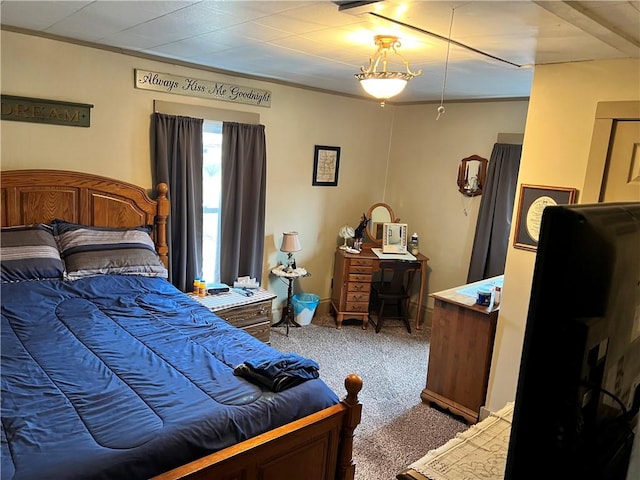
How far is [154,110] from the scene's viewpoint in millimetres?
3598

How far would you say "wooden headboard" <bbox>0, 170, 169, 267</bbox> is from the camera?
2.99 meters

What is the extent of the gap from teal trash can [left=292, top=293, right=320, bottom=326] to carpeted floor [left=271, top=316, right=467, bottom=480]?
8 centimetres

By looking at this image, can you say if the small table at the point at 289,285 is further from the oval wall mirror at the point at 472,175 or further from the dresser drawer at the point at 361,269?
the oval wall mirror at the point at 472,175

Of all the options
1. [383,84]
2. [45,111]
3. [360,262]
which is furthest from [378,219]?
[45,111]

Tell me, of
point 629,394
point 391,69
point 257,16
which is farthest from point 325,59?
point 629,394

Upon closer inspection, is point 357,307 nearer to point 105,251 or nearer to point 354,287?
point 354,287

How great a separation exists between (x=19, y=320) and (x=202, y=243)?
1775 millimetres

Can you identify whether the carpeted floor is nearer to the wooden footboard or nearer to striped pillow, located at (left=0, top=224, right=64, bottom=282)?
the wooden footboard

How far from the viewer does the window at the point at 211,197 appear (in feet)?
13.3

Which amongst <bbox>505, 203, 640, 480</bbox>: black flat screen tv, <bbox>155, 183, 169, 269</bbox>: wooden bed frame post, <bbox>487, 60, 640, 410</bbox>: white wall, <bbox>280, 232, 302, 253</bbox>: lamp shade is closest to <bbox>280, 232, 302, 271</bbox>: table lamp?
<bbox>280, 232, 302, 253</bbox>: lamp shade

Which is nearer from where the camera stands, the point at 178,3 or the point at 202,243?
the point at 178,3

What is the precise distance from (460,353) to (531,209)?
3.68 feet

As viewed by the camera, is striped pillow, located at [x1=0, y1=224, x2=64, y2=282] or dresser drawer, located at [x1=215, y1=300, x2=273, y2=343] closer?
striped pillow, located at [x1=0, y1=224, x2=64, y2=282]

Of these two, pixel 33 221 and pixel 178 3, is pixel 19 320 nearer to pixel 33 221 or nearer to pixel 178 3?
pixel 33 221
